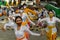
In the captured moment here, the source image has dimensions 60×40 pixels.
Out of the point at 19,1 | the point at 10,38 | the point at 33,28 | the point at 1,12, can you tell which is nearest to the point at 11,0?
the point at 19,1

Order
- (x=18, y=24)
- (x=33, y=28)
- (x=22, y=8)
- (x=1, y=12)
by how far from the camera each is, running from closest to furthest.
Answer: (x=18, y=24), (x=22, y=8), (x=33, y=28), (x=1, y=12)

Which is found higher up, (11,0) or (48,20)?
(48,20)

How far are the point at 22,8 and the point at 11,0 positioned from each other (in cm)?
4244

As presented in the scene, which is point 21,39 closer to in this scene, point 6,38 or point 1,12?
point 6,38

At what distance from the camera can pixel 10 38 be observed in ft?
53.1

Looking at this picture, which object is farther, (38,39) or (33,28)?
(33,28)

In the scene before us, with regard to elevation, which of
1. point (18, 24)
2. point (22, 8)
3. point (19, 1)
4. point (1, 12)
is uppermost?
point (18, 24)

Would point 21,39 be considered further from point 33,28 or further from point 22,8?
point 33,28


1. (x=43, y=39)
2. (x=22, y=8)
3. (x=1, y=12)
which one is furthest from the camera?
(x=1, y=12)

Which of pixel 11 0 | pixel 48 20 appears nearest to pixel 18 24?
pixel 48 20

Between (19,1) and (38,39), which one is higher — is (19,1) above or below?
below

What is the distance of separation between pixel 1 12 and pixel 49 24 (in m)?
23.1

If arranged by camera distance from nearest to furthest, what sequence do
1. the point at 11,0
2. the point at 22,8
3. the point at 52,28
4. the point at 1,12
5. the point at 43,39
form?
1. the point at 52,28
2. the point at 22,8
3. the point at 43,39
4. the point at 1,12
5. the point at 11,0

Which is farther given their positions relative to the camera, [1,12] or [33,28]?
[1,12]
